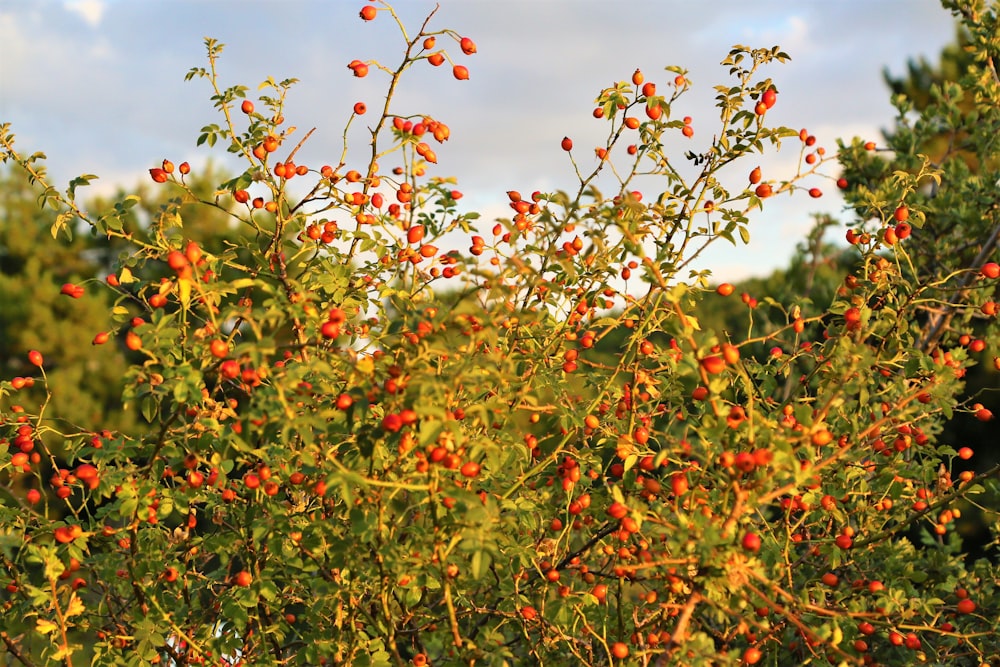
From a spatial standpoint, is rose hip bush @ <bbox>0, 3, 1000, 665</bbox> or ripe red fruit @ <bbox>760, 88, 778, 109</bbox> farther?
ripe red fruit @ <bbox>760, 88, 778, 109</bbox>

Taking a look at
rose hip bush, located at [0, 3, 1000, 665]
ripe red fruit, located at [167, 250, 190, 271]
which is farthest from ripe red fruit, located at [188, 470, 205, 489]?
ripe red fruit, located at [167, 250, 190, 271]

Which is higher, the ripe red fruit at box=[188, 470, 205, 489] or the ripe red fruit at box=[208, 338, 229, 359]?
the ripe red fruit at box=[208, 338, 229, 359]

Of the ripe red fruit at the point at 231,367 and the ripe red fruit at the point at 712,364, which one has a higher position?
the ripe red fruit at the point at 231,367

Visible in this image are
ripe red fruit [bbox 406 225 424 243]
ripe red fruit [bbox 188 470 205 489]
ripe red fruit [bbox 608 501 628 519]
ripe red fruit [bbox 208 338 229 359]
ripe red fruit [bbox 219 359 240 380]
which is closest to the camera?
ripe red fruit [bbox 219 359 240 380]

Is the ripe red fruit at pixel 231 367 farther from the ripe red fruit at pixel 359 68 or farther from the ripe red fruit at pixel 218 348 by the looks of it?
the ripe red fruit at pixel 359 68

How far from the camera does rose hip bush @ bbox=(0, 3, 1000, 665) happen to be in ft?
8.79

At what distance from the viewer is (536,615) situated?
3.43 m

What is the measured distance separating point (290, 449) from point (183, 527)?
127 cm

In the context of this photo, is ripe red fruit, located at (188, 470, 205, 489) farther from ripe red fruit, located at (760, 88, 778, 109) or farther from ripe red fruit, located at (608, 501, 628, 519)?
ripe red fruit, located at (760, 88, 778, 109)

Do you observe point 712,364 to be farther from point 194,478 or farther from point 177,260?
point 194,478

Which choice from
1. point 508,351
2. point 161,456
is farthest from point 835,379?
point 161,456

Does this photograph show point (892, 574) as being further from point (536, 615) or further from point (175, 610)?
point (175, 610)

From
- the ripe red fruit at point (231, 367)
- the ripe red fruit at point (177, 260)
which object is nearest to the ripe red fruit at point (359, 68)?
the ripe red fruit at point (177, 260)

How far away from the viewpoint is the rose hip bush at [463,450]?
8.79ft
